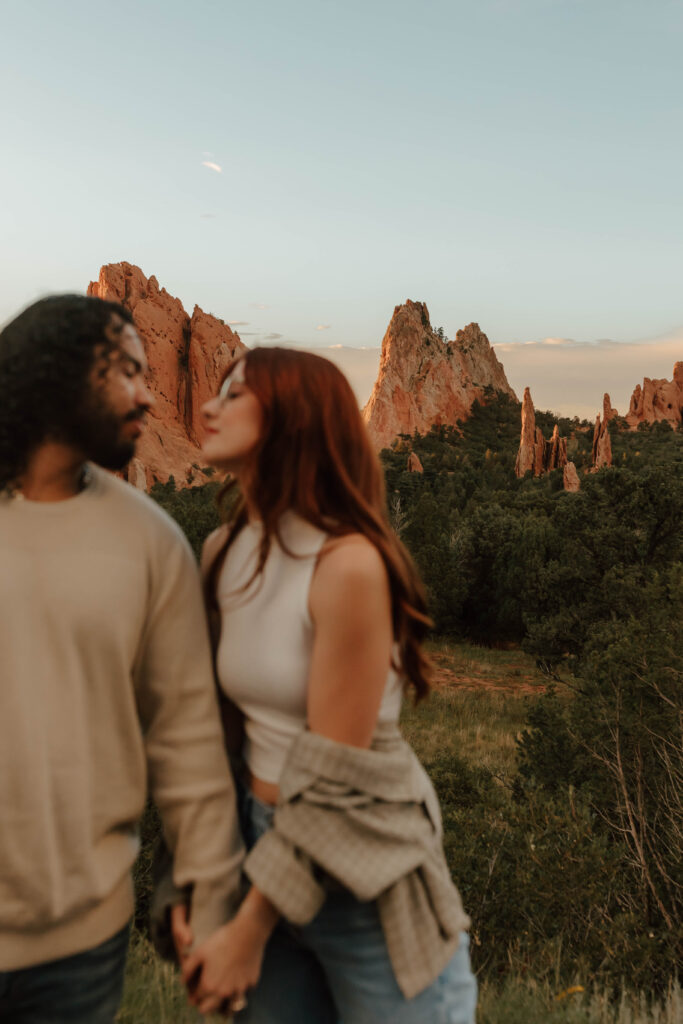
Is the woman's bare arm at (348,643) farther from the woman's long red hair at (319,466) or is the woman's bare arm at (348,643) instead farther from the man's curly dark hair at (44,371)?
the man's curly dark hair at (44,371)

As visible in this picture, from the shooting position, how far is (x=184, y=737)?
125cm

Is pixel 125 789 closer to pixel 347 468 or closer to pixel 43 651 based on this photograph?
pixel 43 651

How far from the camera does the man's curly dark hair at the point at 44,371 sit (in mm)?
1143

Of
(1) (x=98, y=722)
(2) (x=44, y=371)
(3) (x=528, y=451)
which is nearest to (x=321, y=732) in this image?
(1) (x=98, y=722)

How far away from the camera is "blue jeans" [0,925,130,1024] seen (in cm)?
115

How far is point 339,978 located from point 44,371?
1.09 meters

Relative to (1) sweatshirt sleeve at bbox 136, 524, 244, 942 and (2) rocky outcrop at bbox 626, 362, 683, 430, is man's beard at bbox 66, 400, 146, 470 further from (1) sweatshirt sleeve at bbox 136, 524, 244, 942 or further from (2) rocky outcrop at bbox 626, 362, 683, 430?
(2) rocky outcrop at bbox 626, 362, 683, 430

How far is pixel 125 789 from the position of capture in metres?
1.24

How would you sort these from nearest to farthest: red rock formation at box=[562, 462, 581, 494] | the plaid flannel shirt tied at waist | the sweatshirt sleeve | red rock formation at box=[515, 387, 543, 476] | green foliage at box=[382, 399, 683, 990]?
the plaid flannel shirt tied at waist < the sweatshirt sleeve < green foliage at box=[382, 399, 683, 990] < red rock formation at box=[562, 462, 581, 494] < red rock formation at box=[515, 387, 543, 476]

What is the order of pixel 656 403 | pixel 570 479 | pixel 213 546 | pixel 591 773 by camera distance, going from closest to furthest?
pixel 213 546 < pixel 591 773 < pixel 570 479 < pixel 656 403

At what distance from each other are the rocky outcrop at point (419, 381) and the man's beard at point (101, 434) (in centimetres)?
7026

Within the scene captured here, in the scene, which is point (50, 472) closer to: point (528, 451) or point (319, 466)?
point (319, 466)

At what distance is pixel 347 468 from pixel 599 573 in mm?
17613

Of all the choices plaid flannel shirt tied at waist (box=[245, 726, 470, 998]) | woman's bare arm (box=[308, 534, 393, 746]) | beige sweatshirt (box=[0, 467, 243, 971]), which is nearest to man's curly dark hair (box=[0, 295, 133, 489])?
beige sweatshirt (box=[0, 467, 243, 971])
